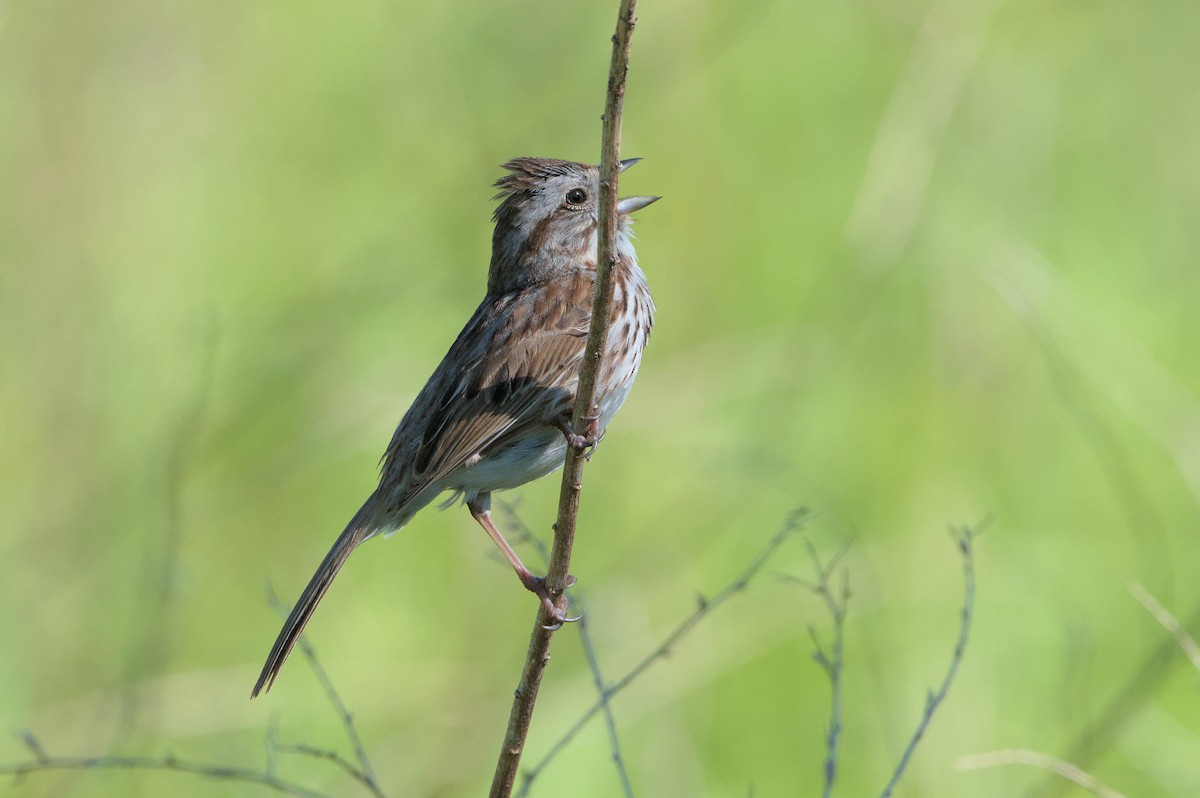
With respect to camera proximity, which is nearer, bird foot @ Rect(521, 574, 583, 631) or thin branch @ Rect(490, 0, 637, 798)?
thin branch @ Rect(490, 0, 637, 798)

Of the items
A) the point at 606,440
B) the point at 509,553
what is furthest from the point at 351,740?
the point at 606,440

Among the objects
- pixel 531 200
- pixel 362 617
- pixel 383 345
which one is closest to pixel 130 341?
pixel 383 345

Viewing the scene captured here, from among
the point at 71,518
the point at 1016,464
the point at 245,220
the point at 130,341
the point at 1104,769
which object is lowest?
the point at 1104,769

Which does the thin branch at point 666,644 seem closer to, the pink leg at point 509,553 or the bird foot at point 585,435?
the pink leg at point 509,553

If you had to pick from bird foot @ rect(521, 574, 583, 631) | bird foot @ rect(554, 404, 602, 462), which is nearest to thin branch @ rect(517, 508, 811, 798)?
bird foot @ rect(521, 574, 583, 631)

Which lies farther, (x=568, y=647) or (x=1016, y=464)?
(x=1016, y=464)

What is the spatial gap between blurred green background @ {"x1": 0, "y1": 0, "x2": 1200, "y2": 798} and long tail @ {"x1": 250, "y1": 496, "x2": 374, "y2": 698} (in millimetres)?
427

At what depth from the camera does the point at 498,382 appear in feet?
11.0

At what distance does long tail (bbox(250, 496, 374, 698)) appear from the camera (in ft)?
10.3

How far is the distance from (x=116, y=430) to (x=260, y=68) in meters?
1.96

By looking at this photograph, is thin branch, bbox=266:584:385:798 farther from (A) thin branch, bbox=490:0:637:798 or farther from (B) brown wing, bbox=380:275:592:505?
(B) brown wing, bbox=380:275:592:505

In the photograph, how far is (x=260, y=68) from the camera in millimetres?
6133

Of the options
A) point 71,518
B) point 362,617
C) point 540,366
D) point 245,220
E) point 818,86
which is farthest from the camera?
point 818,86

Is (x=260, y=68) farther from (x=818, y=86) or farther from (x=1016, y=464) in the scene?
(x=1016, y=464)
